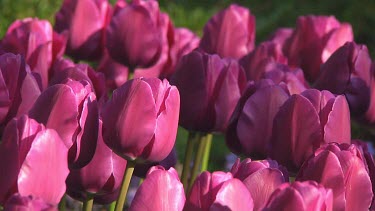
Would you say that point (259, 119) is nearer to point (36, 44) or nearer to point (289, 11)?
point (36, 44)

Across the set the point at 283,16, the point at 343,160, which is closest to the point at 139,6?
the point at 343,160

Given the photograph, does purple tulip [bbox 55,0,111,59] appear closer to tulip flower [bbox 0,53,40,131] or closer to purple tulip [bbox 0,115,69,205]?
tulip flower [bbox 0,53,40,131]

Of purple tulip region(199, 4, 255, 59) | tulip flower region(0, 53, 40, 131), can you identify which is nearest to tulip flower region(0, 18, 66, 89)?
tulip flower region(0, 53, 40, 131)

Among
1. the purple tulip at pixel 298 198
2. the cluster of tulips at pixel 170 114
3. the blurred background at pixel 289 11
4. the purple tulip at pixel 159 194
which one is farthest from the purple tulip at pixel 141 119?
the blurred background at pixel 289 11

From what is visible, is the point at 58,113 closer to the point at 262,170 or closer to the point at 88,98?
the point at 88,98

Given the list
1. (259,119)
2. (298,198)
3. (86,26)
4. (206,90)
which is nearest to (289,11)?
(86,26)

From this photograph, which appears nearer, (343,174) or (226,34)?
(343,174)
